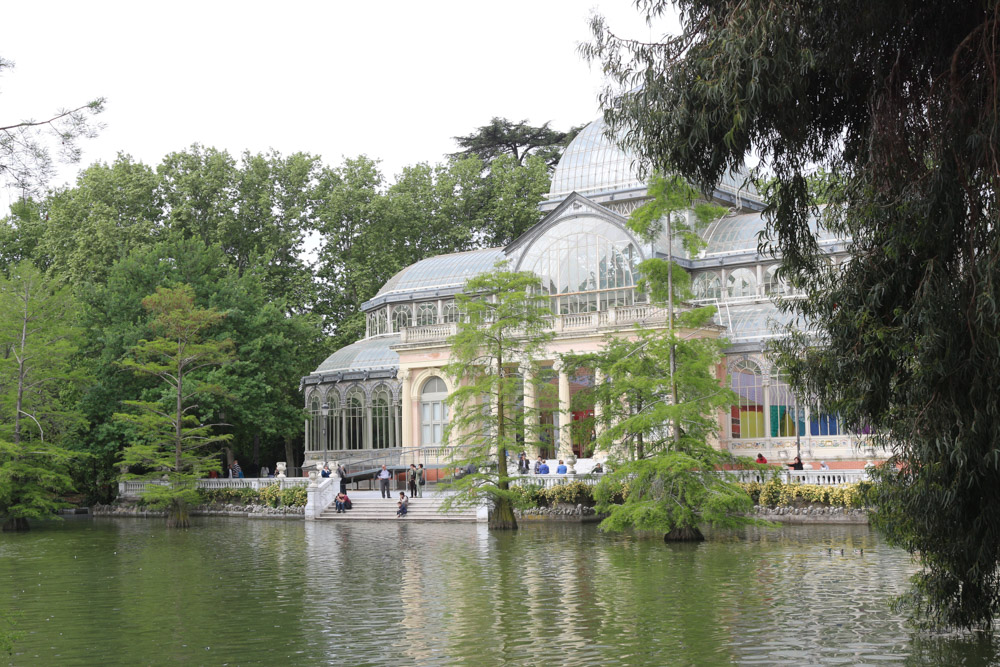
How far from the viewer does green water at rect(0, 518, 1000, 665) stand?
13.6m

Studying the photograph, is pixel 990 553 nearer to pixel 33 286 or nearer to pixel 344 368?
pixel 33 286

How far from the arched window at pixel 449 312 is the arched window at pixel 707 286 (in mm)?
11425

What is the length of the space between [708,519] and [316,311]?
4219 centimetres

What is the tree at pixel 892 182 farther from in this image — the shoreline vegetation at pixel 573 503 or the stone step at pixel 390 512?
the stone step at pixel 390 512

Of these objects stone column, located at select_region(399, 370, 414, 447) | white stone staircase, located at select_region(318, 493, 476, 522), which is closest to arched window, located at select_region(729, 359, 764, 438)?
white stone staircase, located at select_region(318, 493, 476, 522)

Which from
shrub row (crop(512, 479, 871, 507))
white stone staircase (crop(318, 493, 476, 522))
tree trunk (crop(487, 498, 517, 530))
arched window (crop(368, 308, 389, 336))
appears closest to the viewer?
shrub row (crop(512, 479, 871, 507))

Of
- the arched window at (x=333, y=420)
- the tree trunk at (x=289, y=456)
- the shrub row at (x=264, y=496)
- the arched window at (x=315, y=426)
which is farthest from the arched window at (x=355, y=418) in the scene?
the shrub row at (x=264, y=496)

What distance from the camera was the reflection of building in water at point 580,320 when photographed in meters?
41.3

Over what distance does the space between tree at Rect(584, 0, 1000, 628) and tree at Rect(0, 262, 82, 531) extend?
101 feet

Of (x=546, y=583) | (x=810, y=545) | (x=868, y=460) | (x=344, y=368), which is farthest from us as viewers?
(x=344, y=368)

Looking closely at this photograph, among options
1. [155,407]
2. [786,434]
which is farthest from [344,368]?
[786,434]

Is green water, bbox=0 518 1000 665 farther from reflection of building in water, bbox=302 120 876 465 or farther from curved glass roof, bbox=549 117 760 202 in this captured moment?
curved glass roof, bbox=549 117 760 202

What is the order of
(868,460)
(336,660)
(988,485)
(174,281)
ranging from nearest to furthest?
(988,485) → (336,660) → (868,460) → (174,281)

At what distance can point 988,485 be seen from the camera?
38.6 ft
